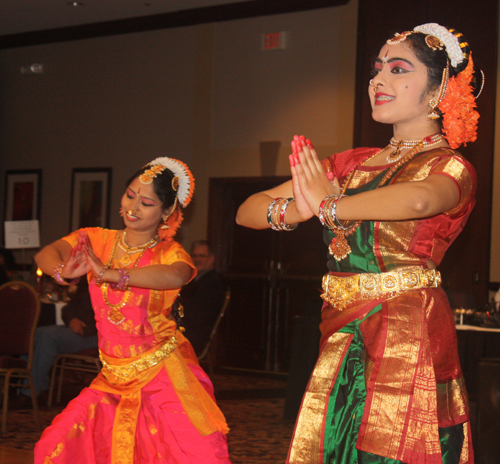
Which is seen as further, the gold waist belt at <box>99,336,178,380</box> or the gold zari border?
the gold waist belt at <box>99,336,178,380</box>

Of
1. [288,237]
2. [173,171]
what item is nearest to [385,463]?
[173,171]

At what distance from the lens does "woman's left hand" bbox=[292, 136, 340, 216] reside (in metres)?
1.36

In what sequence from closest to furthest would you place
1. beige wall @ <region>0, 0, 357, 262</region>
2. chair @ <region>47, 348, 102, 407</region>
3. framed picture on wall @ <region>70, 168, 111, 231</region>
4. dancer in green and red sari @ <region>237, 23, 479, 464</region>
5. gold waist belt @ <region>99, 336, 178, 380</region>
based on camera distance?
dancer in green and red sari @ <region>237, 23, 479, 464</region>, gold waist belt @ <region>99, 336, 178, 380</region>, chair @ <region>47, 348, 102, 407</region>, beige wall @ <region>0, 0, 357, 262</region>, framed picture on wall @ <region>70, 168, 111, 231</region>

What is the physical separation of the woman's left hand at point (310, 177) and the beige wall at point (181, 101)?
18.1 feet

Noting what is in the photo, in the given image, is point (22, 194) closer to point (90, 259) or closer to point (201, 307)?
point (201, 307)

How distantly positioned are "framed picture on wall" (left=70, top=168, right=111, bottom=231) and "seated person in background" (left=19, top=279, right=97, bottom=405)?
10.4 ft

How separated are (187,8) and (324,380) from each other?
7.11m

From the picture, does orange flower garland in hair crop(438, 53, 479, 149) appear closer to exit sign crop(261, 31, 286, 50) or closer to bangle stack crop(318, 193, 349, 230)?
bangle stack crop(318, 193, 349, 230)

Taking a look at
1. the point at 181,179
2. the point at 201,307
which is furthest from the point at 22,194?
the point at 181,179

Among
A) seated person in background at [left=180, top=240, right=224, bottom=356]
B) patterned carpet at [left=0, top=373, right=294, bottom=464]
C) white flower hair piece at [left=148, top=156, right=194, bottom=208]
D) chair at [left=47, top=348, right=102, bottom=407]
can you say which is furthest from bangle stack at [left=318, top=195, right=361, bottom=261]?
chair at [left=47, top=348, right=102, bottom=407]

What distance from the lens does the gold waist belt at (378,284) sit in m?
1.36

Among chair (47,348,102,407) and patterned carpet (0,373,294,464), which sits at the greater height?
chair (47,348,102,407)

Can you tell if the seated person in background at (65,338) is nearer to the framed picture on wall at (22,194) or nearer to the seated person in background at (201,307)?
the seated person in background at (201,307)

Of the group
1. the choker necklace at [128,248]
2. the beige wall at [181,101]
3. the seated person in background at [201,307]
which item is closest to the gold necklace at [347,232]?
the choker necklace at [128,248]
